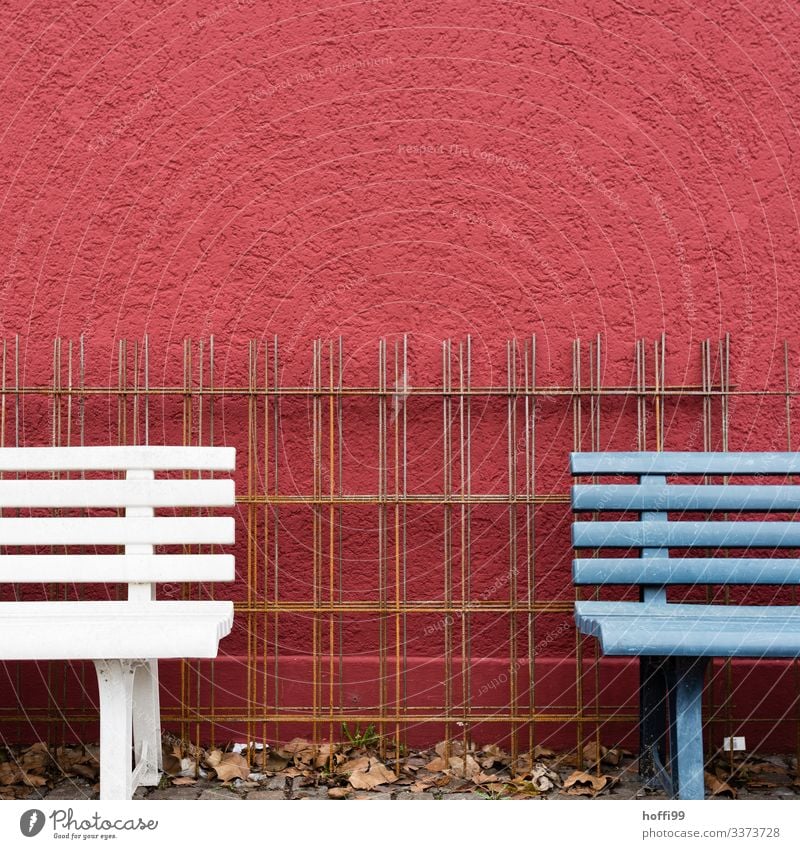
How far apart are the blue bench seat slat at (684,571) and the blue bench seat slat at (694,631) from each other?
113 millimetres

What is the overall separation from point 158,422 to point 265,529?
1.91 ft

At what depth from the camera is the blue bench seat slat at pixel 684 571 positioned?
10.9 feet

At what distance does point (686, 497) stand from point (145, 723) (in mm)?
1969

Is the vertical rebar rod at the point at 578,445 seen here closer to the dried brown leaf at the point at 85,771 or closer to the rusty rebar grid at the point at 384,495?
the rusty rebar grid at the point at 384,495

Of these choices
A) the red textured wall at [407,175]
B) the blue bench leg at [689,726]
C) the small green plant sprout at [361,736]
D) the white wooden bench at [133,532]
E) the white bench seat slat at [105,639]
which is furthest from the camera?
the red textured wall at [407,175]

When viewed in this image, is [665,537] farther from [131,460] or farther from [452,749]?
[131,460]

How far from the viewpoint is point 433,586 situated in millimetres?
3795

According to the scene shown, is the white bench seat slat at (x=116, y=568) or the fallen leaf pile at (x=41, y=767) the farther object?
the fallen leaf pile at (x=41, y=767)

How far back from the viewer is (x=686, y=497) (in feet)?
11.0

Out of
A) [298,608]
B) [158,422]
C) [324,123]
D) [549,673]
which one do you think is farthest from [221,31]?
[549,673]

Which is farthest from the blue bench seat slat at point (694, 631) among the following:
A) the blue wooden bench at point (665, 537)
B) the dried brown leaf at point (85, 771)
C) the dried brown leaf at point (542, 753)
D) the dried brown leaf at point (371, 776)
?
the dried brown leaf at point (85, 771)

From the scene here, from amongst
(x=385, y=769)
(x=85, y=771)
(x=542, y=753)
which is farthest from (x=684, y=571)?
(x=85, y=771)

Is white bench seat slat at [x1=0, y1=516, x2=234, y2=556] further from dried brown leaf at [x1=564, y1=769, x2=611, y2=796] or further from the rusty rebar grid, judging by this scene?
dried brown leaf at [x1=564, y1=769, x2=611, y2=796]

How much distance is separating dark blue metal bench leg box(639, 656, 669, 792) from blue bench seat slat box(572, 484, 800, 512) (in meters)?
0.51
